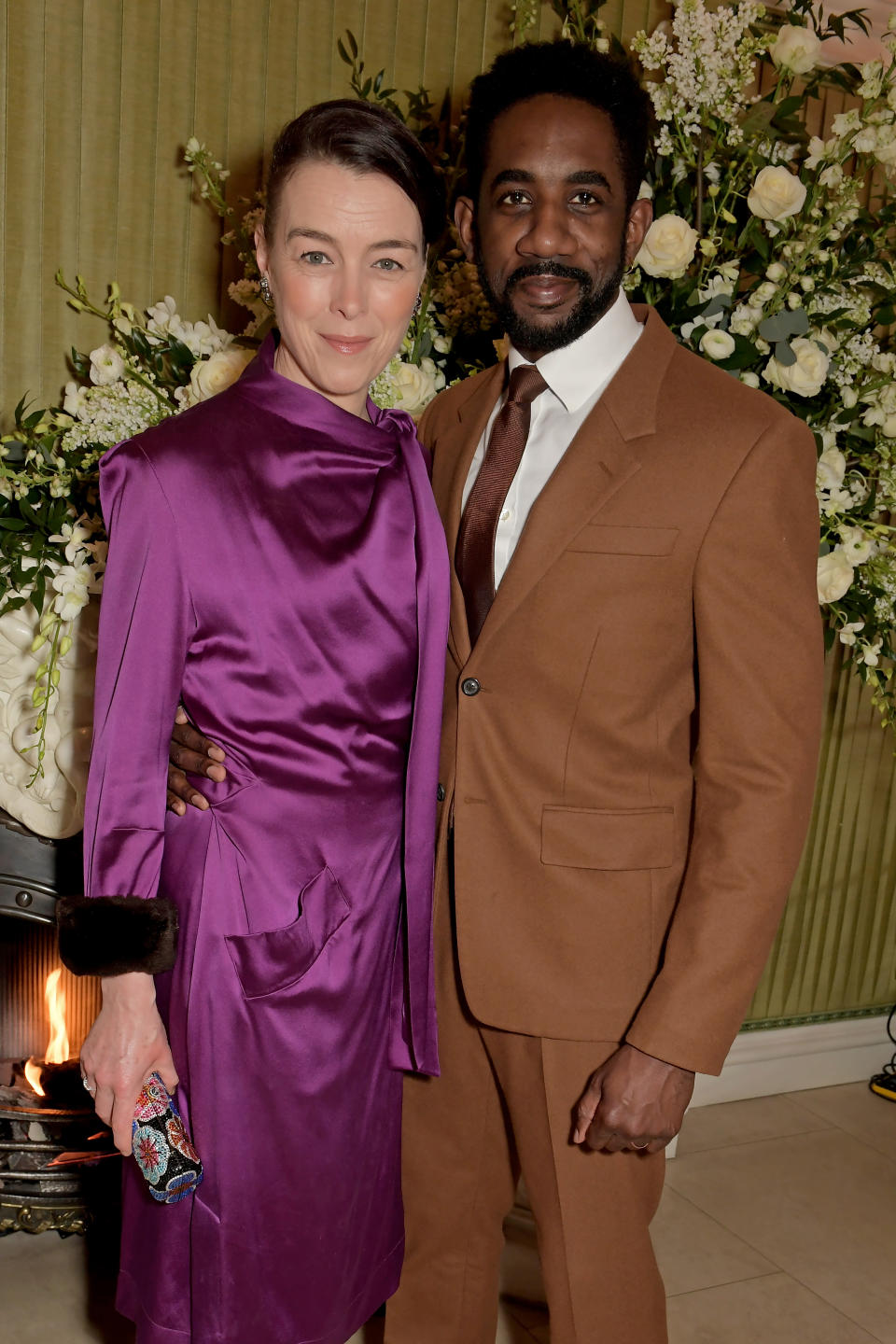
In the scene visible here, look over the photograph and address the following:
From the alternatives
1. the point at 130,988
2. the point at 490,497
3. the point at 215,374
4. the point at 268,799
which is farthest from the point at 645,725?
the point at 215,374

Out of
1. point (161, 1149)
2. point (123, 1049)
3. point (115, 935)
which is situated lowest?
point (161, 1149)

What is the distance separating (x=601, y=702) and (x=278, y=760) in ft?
1.33

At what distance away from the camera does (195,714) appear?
147 cm

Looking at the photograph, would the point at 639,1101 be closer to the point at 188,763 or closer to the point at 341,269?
the point at 188,763

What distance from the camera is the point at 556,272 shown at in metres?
1.63

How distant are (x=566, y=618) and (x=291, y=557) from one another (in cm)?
35

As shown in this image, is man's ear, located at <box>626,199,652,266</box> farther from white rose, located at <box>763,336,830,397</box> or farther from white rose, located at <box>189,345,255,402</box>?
white rose, located at <box>189,345,255,402</box>

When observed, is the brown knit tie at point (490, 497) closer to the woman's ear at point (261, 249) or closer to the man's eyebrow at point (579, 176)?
the man's eyebrow at point (579, 176)

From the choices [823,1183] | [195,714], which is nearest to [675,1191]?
[823,1183]

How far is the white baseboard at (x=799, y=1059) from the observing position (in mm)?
3365

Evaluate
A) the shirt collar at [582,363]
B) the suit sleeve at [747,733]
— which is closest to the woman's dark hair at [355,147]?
the shirt collar at [582,363]

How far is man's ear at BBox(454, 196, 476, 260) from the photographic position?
70.2 inches

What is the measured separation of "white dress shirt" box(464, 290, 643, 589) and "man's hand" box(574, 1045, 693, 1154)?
24.9 inches

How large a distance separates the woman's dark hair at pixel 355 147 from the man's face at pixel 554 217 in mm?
175
